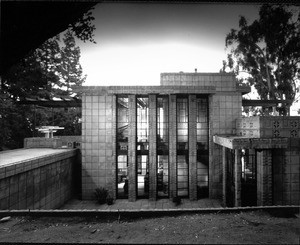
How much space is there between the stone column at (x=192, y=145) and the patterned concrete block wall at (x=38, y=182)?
29.6 feet

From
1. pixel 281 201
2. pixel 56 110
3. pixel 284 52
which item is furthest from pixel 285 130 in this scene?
pixel 56 110

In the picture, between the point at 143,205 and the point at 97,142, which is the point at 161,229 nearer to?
the point at 143,205

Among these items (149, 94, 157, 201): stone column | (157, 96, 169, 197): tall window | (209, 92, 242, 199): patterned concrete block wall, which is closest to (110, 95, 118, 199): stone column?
(149, 94, 157, 201): stone column

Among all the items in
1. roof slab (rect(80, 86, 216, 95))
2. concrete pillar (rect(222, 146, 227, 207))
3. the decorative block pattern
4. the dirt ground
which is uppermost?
roof slab (rect(80, 86, 216, 95))

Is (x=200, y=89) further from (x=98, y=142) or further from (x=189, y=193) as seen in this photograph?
(x=98, y=142)

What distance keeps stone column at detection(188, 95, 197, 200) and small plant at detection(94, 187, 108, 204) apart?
6303 millimetres

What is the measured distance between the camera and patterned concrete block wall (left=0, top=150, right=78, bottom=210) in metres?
8.00

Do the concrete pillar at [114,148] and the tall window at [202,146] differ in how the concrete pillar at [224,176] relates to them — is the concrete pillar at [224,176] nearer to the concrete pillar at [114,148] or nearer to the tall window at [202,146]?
the tall window at [202,146]

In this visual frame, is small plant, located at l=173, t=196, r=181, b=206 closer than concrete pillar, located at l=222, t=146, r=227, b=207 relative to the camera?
No

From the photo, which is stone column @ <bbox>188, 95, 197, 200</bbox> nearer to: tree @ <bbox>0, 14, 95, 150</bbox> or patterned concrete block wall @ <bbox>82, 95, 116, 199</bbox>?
patterned concrete block wall @ <bbox>82, 95, 116, 199</bbox>

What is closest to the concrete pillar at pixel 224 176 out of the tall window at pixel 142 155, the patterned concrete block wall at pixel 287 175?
the patterned concrete block wall at pixel 287 175

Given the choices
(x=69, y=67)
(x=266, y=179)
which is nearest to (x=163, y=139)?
(x=266, y=179)

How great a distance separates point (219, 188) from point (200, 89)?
757 centimetres

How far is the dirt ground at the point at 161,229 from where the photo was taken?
3.26 metres
